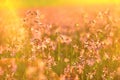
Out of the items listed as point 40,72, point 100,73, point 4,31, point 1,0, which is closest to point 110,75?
point 100,73

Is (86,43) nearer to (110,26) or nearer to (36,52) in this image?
(36,52)

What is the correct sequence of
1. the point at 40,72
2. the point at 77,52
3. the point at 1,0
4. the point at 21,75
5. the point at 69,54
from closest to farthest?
the point at 40,72 < the point at 21,75 < the point at 77,52 < the point at 69,54 < the point at 1,0

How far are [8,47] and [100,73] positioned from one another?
5.78ft

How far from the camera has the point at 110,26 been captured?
33.6 ft

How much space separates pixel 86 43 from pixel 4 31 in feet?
10.6

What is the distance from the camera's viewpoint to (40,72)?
5.20 m

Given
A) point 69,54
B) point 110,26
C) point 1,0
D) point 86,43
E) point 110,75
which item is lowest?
point 110,75

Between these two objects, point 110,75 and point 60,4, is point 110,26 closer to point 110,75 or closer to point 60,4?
point 110,75

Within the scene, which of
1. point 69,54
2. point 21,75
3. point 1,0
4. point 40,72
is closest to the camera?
point 40,72

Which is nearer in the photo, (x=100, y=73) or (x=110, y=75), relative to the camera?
(x=110, y=75)

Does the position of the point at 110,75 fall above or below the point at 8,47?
below

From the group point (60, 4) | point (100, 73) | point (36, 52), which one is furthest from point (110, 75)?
point (60, 4)

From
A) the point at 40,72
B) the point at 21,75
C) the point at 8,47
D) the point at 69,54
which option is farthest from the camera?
the point at 69,54

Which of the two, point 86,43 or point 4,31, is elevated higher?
point 4,31
